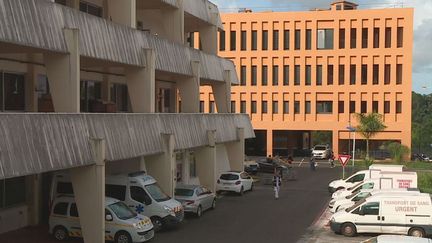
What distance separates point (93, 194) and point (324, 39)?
5211cm

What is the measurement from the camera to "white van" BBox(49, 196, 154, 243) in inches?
821

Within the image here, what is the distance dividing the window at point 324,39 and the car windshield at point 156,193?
153ft

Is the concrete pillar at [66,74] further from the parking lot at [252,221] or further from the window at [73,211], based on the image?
the parking lot at [252,221]

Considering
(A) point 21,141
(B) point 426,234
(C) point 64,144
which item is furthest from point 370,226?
(A) point 21,141

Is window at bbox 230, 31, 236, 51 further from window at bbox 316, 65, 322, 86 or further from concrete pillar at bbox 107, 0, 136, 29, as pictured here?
concrete pillar at bbox 107, 0, 136, 29

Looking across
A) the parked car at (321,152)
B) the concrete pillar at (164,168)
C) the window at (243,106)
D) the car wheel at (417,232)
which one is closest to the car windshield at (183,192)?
the concrete pillar at (164,168)

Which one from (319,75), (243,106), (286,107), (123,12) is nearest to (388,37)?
(319,75)

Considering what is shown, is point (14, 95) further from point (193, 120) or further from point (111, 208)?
point (193, 120)

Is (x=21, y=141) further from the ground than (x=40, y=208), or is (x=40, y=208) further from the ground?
(x=21, y=141)

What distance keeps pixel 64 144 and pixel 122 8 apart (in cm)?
937

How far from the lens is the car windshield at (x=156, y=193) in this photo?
950 inches

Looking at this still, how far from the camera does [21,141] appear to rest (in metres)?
16.1

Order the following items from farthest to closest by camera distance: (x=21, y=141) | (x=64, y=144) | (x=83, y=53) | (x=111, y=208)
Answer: (x=111, y=208)
(x=83, y=53)
(x=64, y=144)
(x=21, y=141)

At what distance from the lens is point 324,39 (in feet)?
222
